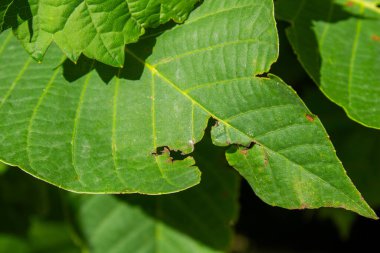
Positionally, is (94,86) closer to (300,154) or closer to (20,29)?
(20,29)

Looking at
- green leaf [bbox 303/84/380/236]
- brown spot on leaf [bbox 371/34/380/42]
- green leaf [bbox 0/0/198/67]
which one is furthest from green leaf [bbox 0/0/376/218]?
green leaf [bbox 303/84/380/236]

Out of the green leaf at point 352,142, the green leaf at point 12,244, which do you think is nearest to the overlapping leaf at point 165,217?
the green leaf at point 12,244

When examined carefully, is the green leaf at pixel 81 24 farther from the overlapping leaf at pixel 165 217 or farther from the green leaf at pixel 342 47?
the overlapping leaf at pixel 165 217

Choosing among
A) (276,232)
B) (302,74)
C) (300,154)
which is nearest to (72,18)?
(300,154)

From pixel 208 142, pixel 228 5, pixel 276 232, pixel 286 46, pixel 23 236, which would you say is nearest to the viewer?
pixel 228 5

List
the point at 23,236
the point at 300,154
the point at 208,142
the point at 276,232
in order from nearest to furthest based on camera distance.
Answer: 1. the point at 300,154
2. the point at 208,142
3. the point at 23,236
4. the point at 276,232
